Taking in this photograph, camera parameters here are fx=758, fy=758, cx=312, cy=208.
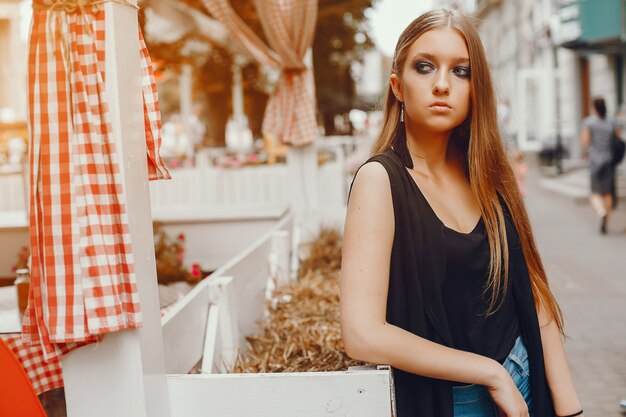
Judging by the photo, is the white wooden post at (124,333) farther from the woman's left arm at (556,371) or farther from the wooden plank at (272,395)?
the woman's left arm at (556,371)

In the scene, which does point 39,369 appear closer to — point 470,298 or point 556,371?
point 470,298

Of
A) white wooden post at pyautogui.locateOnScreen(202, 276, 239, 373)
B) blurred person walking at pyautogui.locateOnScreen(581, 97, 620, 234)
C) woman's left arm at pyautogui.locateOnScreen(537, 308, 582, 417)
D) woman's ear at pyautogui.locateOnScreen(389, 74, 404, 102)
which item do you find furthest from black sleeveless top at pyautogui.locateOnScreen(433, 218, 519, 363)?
blurred person walking at pyautogui.locateOnScreen(581, 97, 620, 234)

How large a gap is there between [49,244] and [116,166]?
248 millimetres

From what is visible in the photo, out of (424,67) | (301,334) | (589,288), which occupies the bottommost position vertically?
(589,288)

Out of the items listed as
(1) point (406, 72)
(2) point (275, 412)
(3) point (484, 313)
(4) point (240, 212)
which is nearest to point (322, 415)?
(2) point (275, 412)

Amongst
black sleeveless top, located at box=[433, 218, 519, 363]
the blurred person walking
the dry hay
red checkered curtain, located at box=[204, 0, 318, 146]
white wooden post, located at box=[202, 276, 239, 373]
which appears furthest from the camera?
the blurred person walking

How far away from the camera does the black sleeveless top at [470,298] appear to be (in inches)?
73.7

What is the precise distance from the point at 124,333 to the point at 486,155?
3.50 feet

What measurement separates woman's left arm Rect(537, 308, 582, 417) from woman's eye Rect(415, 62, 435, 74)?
738mm

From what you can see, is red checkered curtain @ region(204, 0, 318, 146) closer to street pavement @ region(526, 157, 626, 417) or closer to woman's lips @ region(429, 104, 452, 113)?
street pavement @ region(526, 157, 626, 417)

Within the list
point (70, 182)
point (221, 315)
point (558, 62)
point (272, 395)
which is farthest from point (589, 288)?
point (558, 62)

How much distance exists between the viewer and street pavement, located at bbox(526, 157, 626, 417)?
5047 millimetres

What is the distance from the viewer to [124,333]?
193 centimetres

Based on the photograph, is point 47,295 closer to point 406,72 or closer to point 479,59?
point 406,72
